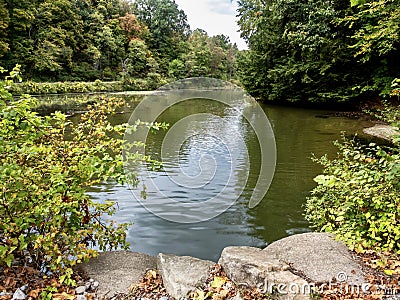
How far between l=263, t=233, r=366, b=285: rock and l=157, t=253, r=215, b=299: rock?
0.62 m

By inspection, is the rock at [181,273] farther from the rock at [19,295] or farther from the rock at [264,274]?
the rock at [19,295]

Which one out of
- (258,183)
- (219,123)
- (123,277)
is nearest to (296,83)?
(219,123)

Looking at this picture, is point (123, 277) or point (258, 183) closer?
point (123, 277)

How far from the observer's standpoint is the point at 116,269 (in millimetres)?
2781

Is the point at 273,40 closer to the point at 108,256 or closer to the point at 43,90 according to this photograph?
the point at 43,90

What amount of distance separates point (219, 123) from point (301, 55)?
278 inches

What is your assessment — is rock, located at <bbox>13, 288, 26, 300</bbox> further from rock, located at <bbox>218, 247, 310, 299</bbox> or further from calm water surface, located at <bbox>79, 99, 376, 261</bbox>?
calm water surface, located at <bbox>79, 99, 376, 261</bbox>

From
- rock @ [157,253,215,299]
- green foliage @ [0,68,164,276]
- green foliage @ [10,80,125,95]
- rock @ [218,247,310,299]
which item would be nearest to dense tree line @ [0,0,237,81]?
green foliage @ [10,80,125,95]

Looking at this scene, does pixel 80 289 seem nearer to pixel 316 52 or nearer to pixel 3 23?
pixel 316 52

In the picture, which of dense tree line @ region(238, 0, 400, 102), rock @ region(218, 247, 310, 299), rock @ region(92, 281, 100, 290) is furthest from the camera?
dense tree line @ region(238, 0, 400, 102)

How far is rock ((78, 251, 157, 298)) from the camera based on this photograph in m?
2.49

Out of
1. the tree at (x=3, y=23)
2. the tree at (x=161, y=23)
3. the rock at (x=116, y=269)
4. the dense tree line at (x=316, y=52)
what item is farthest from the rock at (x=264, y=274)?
the tree at (x=161, y=23)

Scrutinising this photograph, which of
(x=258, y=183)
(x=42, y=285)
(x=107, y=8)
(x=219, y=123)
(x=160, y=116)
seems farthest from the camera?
(x=107, y=8)

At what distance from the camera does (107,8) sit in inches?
1465
